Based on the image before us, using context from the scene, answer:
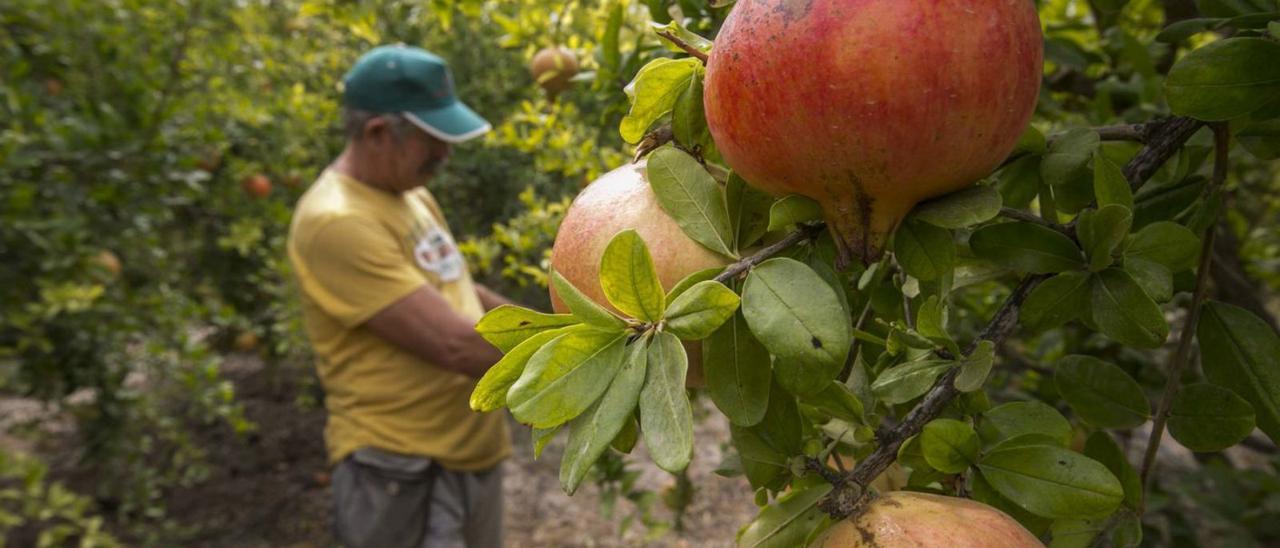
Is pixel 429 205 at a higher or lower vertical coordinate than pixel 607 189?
lower

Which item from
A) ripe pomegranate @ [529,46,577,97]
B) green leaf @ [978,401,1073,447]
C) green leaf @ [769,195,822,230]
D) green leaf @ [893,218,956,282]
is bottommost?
ripe pomegranate @ [529,46,577,97]

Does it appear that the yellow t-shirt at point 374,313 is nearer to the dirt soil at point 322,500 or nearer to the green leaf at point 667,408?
the dirt soil at point 322,500

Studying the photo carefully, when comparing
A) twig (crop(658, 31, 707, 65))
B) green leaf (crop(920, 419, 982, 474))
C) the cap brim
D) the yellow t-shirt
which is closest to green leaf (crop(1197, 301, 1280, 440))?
green leaf (crop(920, 419, 982, 474))

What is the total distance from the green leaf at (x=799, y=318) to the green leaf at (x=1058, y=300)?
197mm

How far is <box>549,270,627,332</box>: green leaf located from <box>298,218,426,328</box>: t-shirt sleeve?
182 cm

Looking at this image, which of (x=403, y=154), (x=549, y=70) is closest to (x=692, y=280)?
(x=549, y=70)

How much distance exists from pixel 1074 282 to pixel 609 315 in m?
0.33

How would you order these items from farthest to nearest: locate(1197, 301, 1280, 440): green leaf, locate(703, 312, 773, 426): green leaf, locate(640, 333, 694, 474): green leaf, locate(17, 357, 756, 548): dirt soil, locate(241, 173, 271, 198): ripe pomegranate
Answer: locate(241, 173, 271, 198): ripe pomegranate, locate(17, 357, 756, 548): dirt soil, locate(1197, 301, 1280, 440): green leaf, locate(703, 312, 773, 426): green leaf, locate(640, 333, 694, 474): green leaf

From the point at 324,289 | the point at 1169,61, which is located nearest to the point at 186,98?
the point at 324,289

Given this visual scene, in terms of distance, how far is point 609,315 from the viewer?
1.67 feet

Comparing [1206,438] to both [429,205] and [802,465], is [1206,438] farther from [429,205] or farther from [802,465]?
[429,205]

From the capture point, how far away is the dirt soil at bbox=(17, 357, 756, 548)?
148 inches

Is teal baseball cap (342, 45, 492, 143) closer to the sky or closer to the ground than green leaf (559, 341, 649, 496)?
closer to the ground

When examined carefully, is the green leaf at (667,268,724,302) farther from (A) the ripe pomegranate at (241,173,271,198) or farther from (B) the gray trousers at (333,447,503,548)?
(A) the ripe pomegranate at (241,173,271,198)
